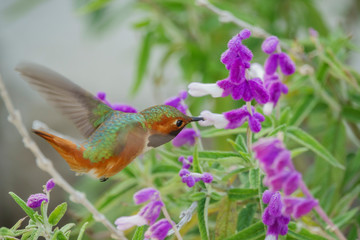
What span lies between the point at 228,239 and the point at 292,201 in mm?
203

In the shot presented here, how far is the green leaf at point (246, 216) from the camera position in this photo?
29.8 inches

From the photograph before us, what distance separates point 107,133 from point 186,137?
181mm

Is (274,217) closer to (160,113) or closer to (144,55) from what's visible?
(160,113)

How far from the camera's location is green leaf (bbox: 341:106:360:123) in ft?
3.46

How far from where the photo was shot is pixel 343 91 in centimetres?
114

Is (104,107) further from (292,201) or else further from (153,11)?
(153,11)

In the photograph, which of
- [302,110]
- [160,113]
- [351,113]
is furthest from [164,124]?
[351,113]

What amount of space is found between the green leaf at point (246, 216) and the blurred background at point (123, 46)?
483mm

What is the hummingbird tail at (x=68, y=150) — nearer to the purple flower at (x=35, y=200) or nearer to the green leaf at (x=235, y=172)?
the purple flower at (x=35, y=200)

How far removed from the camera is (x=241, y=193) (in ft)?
2.38

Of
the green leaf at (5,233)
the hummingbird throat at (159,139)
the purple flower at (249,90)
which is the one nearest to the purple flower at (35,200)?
the green leaf at (5,233)

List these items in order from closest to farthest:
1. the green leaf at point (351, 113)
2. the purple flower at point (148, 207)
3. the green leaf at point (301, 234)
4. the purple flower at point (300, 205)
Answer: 1. the purple flower at point (300, 205)
2. the purple flower at point (148, 207)
3. the green leaf at point (301, 234)
4. the green leaf at point (351, 113)

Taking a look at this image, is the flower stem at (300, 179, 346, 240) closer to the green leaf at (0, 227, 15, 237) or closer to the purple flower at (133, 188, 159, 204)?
the purple flower at (133, 188, 159, 204)

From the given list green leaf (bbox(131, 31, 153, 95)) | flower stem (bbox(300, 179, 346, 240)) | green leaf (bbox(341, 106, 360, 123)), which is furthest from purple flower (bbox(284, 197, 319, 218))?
green leaf (bbox(131, 31, 153, 95))
